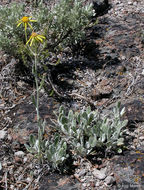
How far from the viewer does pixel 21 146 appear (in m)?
2.91

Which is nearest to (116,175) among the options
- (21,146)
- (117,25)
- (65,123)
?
(65,123)

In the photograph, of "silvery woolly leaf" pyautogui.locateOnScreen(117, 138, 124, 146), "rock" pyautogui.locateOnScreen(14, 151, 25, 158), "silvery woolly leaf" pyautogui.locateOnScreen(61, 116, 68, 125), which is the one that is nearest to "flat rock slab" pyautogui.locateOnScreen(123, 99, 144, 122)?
"silvery woolly leaf" pyautogui.locateOnScreen(117, 138, 124, 146)

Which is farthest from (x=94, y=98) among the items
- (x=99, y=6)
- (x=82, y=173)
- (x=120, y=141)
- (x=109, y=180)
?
(x=99, y=6)

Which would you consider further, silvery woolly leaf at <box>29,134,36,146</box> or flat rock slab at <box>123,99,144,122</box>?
flat rock slab at <box>123,99,144,122</box>

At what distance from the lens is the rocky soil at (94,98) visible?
257 cm

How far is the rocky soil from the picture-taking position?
2.57 m

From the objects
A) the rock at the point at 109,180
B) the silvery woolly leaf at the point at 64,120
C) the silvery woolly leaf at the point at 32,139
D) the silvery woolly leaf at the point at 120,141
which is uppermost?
the silvery woolly leaf at the point at 64,120

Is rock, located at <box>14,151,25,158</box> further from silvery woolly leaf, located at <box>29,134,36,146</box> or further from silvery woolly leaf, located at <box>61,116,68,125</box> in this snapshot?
silvery woolly leaf, located at <box>61,116,68,125</box>

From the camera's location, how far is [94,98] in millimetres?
3557

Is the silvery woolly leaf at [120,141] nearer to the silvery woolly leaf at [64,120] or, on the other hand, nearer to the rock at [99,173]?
the rock at [99,173]

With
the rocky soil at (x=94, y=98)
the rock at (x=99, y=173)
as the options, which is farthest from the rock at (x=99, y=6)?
the rock at (x=99, y=173)

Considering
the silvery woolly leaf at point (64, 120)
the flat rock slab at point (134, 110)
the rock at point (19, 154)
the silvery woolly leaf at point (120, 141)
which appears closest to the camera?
the silvery woolly leaf at point (120, 141)

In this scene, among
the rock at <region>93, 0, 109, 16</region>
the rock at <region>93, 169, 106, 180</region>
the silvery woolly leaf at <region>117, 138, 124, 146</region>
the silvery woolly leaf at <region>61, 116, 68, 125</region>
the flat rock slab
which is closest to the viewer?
the rock at <region>93, 169, 106, 180</region>

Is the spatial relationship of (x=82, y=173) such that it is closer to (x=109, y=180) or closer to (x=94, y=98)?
(x=109, y=180)
